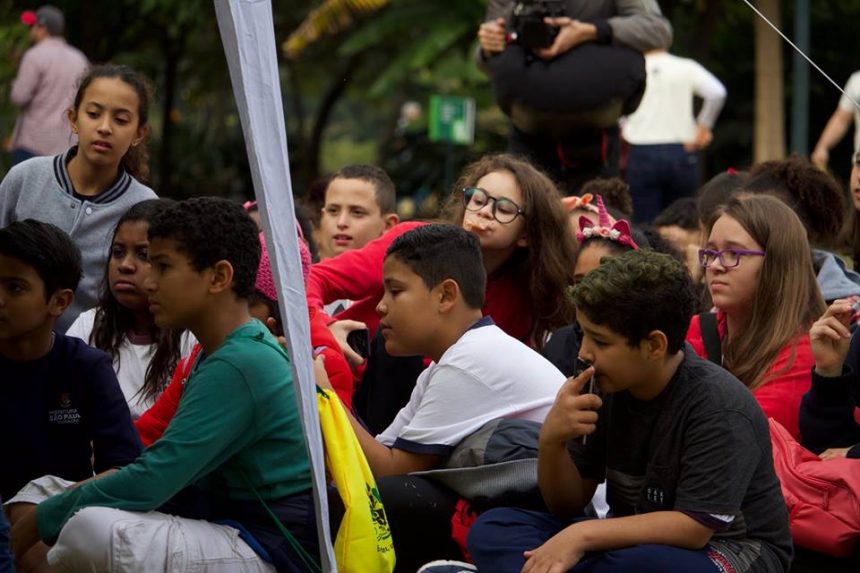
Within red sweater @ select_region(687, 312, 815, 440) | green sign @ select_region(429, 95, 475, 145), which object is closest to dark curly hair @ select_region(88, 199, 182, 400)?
red sweater @ select_region(687, 312, 815, 440)

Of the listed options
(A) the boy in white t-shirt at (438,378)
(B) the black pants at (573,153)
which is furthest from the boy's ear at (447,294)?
(B) the black pants at (573,153)

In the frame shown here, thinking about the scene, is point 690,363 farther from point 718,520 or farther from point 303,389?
point 303,389

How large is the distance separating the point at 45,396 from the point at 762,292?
2330 mm

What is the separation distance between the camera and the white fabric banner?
133 inches

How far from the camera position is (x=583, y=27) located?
21.5ft

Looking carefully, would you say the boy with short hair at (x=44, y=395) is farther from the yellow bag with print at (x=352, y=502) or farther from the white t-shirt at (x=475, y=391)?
the white t-shirt at (x=475, y=391)

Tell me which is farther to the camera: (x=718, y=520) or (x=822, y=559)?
(x=822, y=559)

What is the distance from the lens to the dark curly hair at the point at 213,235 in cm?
385

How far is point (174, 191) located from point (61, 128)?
9671 mm

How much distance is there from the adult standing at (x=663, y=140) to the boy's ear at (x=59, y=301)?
5063 mm

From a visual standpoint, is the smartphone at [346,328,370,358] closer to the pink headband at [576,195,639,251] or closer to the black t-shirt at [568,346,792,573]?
the pink headband at [576,195,639,251]

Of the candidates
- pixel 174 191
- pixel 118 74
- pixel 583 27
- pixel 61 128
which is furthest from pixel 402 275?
pixel 174 191

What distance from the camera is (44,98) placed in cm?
1123

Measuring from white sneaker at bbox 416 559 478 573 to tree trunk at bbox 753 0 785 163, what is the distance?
1041cm
